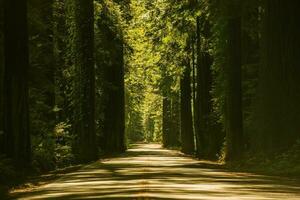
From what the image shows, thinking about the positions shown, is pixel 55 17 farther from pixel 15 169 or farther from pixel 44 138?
pixel 15 169

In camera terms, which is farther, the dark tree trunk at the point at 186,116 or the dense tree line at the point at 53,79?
the dark tree trunk at the point at 186,116

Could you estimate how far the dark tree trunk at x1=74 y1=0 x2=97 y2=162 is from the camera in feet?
110

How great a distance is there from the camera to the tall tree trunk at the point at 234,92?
31250 millimetres

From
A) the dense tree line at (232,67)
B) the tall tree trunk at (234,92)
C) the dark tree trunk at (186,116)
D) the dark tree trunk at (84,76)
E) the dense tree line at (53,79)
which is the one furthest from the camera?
the dark tree trunk at (186,116)

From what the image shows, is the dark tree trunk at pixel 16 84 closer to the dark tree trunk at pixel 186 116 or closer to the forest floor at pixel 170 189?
the forest floor at pixel 170 189

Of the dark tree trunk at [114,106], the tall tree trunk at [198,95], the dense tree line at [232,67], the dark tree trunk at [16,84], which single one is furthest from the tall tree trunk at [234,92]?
the dark tree trunk at [114,106]

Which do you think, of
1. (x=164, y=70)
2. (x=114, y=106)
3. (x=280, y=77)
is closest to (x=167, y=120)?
(x=114, y=106)

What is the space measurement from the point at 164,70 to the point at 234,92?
61.9 ft

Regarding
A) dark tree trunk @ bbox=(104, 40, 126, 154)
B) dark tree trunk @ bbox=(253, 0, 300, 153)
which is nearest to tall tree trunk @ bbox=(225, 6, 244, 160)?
dark tree trunk @ bbox=(253, 0, 300, 153)

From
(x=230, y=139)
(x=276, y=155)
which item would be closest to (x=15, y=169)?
(x=276, y=155)

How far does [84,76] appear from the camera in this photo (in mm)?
34281

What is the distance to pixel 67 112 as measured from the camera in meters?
35.7

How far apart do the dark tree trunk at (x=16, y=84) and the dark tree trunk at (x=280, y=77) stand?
10033 millimetres

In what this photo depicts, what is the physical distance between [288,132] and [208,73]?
18019mm
